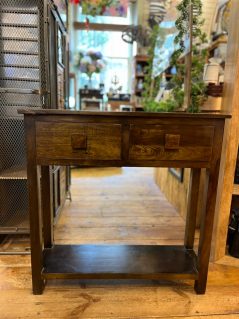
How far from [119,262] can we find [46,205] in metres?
0.53

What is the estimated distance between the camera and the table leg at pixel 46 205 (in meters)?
1.40

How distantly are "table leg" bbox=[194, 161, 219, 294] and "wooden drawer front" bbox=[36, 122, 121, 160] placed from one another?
0.46 meters

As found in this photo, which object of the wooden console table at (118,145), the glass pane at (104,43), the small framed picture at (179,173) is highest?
the glass pane at (104,43)

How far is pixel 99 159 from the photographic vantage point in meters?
1.09

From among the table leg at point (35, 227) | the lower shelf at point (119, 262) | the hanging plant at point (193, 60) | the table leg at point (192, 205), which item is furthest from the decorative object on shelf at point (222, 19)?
the table leg at point (35, 227)

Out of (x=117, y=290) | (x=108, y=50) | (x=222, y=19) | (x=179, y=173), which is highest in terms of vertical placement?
(x=108, y=50)

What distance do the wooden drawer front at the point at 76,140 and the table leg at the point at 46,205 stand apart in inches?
13.8

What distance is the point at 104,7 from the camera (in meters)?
4.64

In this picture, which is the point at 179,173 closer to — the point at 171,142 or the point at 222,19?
the point at 171,142

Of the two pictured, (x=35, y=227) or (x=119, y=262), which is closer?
(x=35, y=227)

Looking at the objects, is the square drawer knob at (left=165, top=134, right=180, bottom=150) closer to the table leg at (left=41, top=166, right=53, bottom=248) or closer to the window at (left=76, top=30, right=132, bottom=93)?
the table leg at (left=41, top=166, right=53, bottom=248)

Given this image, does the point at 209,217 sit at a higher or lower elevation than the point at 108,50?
lower

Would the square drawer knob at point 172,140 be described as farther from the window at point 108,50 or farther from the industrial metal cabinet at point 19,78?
the window at point 108,50

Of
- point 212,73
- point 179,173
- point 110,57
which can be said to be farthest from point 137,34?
point 179,173
